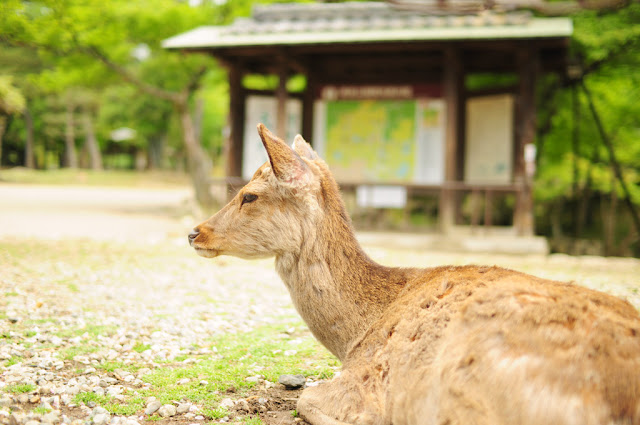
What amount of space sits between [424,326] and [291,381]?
1461mm

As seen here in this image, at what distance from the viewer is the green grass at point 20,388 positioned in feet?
11.6

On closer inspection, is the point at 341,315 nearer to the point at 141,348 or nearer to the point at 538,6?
the point at 141,348

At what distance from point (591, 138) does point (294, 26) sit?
25.1 feet

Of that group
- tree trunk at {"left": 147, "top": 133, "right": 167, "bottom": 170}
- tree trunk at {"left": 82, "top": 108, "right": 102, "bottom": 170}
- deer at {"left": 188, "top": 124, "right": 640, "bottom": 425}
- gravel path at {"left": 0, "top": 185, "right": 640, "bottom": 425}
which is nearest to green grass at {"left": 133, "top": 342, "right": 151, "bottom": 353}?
gravel path at {"left": 0, "top": 185, "right": 640, "bottom": 425}

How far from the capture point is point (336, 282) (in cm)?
340

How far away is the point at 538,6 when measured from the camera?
387 cm

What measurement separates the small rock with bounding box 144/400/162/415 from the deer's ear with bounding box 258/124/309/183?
155 centimetres

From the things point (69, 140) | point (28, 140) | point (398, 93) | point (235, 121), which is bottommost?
point (235, 121)

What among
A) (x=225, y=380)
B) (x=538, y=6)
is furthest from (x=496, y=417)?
(x=538, y=6)

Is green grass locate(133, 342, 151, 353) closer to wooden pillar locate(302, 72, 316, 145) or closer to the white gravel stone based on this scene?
the white gravel stone

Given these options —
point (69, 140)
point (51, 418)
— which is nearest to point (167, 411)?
point (51, 418)

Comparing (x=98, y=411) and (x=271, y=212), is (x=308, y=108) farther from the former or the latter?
(x=98, y=411)

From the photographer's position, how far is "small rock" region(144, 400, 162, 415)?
342 cm

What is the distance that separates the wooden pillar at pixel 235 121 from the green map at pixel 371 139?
2.06 meters
